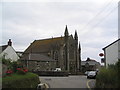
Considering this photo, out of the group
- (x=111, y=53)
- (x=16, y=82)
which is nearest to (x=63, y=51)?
(x=111, y=53)

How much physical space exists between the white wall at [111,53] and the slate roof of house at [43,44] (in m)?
61.6

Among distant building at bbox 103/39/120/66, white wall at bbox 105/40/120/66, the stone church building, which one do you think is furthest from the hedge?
the stone church building

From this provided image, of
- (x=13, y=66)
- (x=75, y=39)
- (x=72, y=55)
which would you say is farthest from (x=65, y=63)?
(x=13, y=66)

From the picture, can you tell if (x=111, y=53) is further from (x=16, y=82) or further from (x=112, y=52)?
(x=16, y=82)

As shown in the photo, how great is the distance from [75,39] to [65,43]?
725 centimetres

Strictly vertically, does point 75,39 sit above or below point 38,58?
above

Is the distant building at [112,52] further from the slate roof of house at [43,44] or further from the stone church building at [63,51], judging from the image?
the slate roof of house at [43,44]

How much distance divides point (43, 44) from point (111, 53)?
72326 mm

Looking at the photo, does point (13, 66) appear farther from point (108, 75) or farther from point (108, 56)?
point (108, 56)

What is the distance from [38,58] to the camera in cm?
8025

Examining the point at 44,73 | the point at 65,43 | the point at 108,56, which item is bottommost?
the point at 44,73

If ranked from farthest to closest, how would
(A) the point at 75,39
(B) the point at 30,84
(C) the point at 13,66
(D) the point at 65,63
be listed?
(A) the point at 75,39, (D) the point at 65,63, (C) the point at 13,66, (B) the point at 30,84

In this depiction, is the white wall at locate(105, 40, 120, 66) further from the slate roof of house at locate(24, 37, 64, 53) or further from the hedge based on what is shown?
the slate roof of house at locate(24, 37, 64, 53)

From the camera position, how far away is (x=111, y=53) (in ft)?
123
